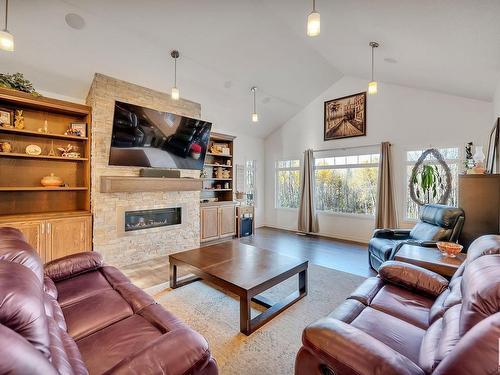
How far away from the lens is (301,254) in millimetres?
4723

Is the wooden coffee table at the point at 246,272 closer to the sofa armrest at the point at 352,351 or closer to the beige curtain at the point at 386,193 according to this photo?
the sofa armrest at the point at 352,351

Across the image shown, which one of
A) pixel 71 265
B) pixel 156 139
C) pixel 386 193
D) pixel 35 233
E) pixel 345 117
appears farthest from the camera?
pixel 345 117

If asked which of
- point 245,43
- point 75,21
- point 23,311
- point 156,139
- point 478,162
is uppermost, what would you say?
point 245,43

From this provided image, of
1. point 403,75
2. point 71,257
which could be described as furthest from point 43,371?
point 403,75

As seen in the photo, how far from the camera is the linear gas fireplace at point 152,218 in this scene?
171 inches

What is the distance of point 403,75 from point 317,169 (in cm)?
271

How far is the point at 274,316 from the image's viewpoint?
2.54 metres

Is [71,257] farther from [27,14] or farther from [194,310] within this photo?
[27,14]

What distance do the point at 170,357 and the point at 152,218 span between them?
3.82 meters

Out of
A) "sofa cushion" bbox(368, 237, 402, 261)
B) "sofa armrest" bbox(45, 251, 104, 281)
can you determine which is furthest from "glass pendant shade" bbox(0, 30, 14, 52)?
"sofa cushion" bbox(368, 237, 402, 261)

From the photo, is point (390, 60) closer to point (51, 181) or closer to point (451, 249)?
point (451, 249)

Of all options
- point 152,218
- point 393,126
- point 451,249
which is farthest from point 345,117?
point 152,218

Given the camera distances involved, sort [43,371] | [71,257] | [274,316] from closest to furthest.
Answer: [43,371] < [71,257] < [274,316]

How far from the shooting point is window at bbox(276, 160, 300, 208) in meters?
6.92
